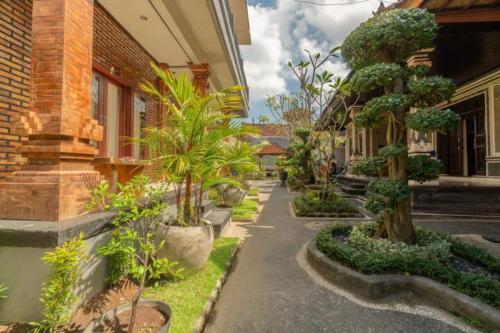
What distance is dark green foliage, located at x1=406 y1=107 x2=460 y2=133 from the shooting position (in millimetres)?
2844

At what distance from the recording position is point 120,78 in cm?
532

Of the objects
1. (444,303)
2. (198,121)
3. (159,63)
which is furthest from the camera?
(159,63)

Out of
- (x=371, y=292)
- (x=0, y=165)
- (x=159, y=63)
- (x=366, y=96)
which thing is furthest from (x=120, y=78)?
(x=366, y=96)

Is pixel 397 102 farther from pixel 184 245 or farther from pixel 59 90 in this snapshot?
pixel 59 90

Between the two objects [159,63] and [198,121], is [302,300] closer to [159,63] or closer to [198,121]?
[198,121]

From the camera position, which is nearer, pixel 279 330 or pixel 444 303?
pixel 279 330

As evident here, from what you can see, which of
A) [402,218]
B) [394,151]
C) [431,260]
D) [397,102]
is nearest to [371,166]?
[394,151]

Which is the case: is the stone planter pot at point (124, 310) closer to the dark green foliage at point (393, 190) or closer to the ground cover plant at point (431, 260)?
the ground cover plant at point (431, 260)

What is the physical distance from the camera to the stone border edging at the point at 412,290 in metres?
2.01

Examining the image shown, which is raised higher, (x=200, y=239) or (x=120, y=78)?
(x=120, y=78)

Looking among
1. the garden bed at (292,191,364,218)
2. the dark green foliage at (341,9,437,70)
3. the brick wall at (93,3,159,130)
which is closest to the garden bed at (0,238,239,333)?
the brick wall at (93,3,159,130)

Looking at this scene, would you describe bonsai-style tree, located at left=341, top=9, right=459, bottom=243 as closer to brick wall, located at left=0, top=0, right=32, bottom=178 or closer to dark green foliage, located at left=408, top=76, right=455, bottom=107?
dark green foliage, located at left=408, top=76, right=455, bottom=107

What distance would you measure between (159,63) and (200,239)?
5.92 m

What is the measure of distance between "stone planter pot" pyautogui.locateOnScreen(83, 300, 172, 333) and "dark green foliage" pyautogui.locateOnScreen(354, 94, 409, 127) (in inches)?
121
